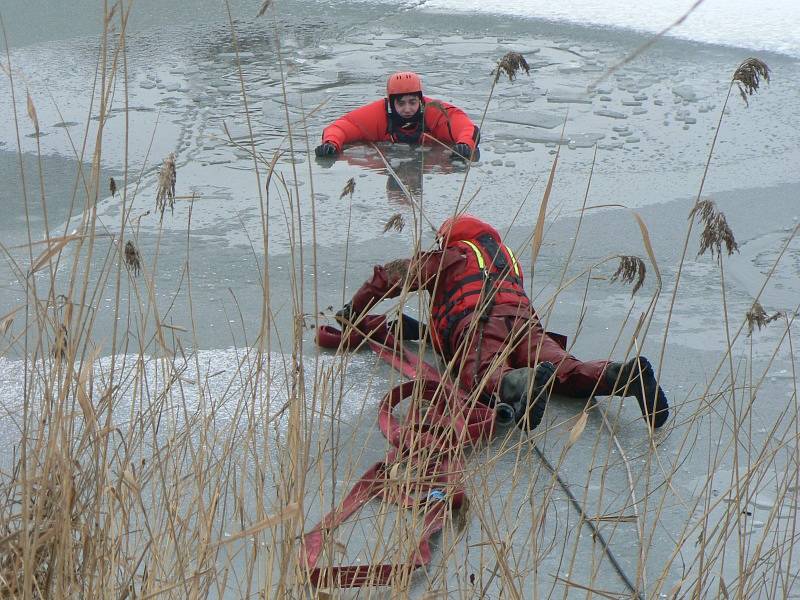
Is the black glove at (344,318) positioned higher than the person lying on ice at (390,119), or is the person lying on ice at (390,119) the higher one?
the black glove at (344,318)

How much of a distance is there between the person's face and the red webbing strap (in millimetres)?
2344

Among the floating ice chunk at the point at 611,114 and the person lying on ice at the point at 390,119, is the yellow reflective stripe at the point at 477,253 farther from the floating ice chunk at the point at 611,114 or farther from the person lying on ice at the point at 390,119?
the floating ice chunk at the point at 611,114

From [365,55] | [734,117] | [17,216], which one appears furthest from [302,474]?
[365,55]

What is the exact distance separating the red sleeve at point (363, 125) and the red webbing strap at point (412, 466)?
7.53 ft

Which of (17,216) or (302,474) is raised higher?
(302,474)

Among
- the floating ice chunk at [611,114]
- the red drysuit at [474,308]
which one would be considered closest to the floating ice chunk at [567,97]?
the floating ice chunk at [611,114]

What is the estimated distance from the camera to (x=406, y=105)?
5.30m

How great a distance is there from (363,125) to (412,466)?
3.83 metres

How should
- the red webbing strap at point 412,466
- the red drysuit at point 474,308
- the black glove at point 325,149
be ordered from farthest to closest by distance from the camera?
1. the black glove at point 325,149
2. the red drysuit at point 474,308
3. the red webbing strap at point 412,466

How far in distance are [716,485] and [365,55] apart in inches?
205

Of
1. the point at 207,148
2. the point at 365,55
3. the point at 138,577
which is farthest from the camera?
the point at 365,55

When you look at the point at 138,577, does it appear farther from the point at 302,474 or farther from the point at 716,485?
the point at 716,485

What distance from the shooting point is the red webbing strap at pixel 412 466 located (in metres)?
1.49

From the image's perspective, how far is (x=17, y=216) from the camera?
163 inches
